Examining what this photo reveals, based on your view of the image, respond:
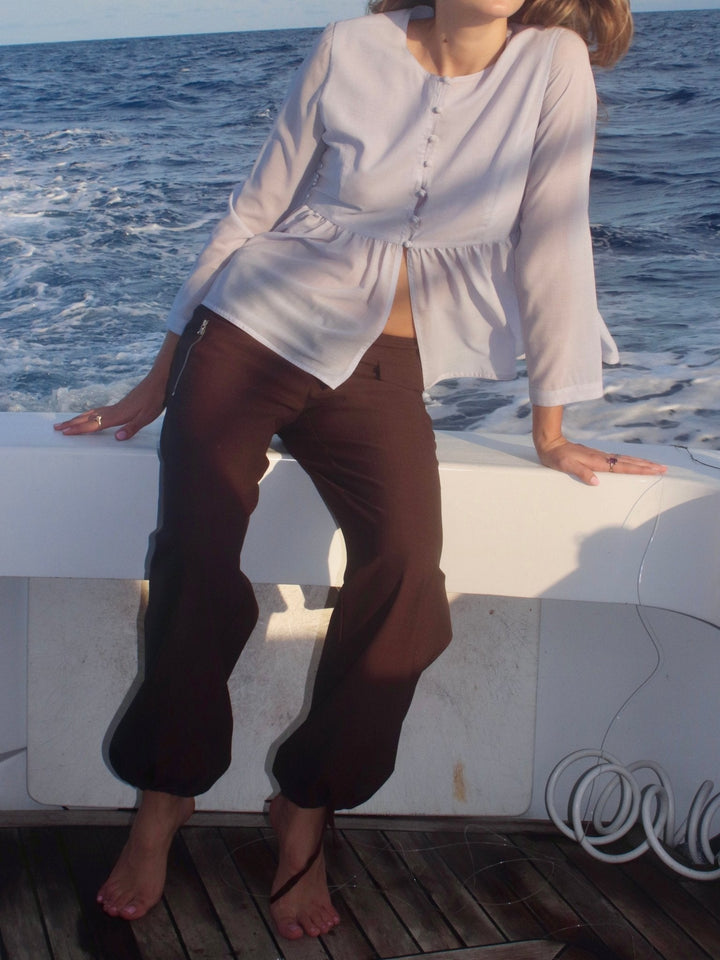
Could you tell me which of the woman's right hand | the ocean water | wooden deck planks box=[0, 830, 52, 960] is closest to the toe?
wooden deck planks box=[0, 830, 52, 960]

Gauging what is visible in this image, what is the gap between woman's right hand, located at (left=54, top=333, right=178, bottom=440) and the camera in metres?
1.33

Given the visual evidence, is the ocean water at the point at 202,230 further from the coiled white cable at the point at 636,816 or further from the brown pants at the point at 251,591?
the coiled white cable at the point at 636,816

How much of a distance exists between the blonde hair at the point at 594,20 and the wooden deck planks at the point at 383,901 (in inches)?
42.3

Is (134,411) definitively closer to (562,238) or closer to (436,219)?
(436,219)

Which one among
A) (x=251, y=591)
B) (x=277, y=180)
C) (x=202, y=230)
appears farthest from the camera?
(x=202, y=230)

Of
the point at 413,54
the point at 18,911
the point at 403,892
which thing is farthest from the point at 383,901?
the point at 413,54

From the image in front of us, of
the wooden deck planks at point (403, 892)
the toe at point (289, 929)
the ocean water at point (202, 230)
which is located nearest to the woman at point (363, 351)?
the toe at point (289, 929)

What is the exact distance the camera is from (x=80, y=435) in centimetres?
133

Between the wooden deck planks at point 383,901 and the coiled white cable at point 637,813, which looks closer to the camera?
the wooden deck planks at point 383,901

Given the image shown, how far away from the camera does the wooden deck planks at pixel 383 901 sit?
124 cm

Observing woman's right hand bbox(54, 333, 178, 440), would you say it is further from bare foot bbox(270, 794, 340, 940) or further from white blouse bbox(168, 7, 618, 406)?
bare foot bbox(270, 794, 340, 940)

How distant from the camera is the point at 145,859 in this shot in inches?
50.3

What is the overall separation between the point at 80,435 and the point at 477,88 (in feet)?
2.16

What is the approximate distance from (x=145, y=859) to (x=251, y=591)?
1.25ft
